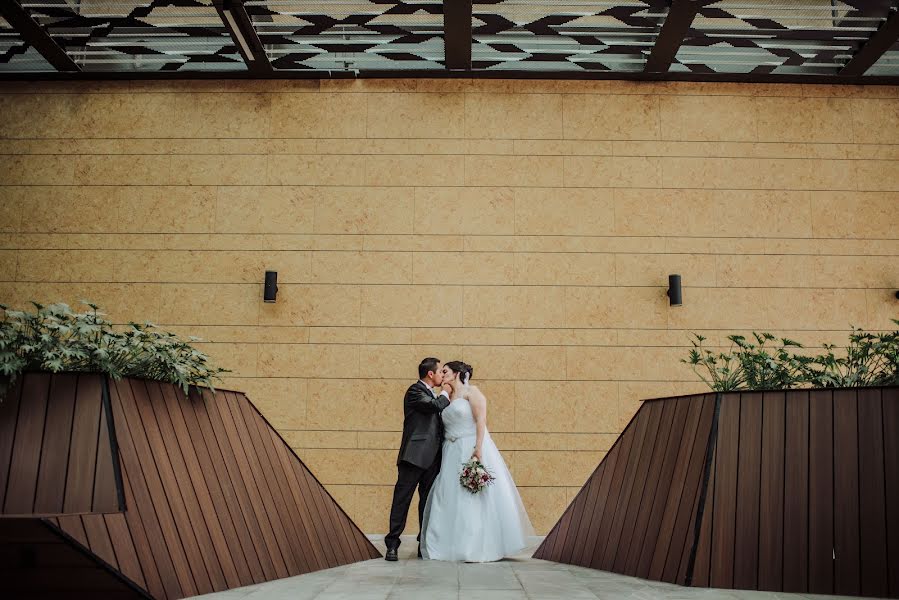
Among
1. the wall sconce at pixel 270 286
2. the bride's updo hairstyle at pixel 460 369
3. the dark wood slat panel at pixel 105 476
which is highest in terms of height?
the wall sconce at pixel 270 286

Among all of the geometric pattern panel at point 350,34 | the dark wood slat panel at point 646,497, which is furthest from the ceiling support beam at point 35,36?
the dark wood slat panel at point 646,497

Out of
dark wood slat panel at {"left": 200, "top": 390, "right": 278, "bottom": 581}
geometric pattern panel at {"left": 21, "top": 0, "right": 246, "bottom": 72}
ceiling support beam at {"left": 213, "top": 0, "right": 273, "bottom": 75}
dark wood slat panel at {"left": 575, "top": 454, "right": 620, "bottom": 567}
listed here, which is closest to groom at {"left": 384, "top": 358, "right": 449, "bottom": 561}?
dark wood slat panel at {"left": 575, "top": 454, "right": 620, "bottom": 567}

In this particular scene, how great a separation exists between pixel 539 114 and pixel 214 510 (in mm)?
5193

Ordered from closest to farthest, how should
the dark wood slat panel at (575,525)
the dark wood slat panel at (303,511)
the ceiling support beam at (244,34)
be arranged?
the dark wood slat panel at (303,511), the dark wood slat panel at (575,525), the ceiling support beam at (244,34)

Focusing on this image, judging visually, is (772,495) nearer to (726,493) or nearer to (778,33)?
(726,493)

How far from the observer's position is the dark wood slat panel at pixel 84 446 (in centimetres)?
290

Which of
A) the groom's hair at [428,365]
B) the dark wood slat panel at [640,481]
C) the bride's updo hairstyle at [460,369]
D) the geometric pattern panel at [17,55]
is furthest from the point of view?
the geometric pattern panel at [17,55]

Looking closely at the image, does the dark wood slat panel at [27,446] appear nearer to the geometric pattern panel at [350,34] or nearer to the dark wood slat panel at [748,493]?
the dark wood slat panel at [748,493]

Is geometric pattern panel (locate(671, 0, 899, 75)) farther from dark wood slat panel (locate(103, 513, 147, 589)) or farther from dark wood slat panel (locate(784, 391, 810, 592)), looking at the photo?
dark wood slat panel (locate(103, 513, 147, 589))

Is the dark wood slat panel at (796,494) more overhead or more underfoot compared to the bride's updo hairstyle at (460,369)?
more underfoot

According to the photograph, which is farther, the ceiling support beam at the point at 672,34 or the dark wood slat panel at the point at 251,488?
the ceiling support beam at the point at 672,34

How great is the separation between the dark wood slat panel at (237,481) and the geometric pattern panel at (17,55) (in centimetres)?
500

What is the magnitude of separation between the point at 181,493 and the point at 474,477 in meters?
2.27

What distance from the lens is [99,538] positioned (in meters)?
2.75
